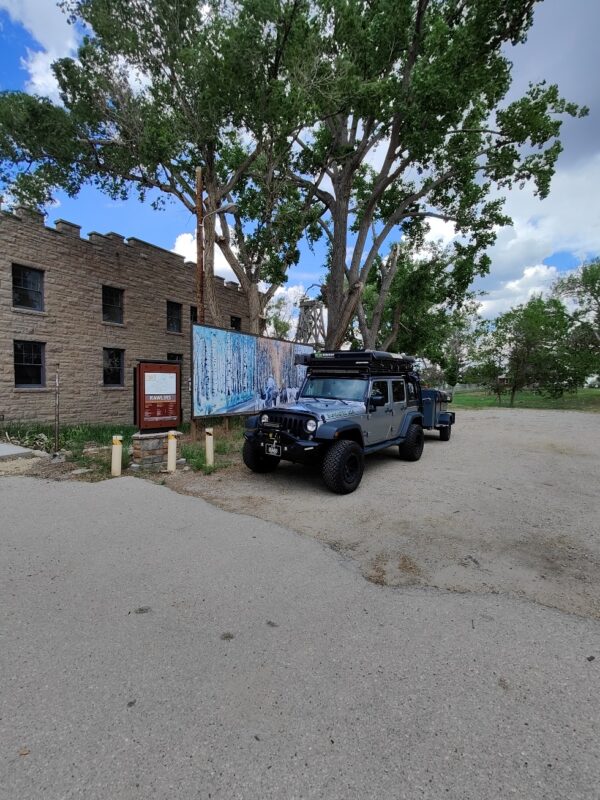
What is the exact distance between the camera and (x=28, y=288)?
14539 millimetres

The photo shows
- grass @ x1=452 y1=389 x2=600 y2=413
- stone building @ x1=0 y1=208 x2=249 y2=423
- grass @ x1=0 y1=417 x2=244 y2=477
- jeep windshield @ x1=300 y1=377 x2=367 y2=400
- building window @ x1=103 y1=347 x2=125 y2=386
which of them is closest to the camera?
jeep windshield @ x1=300 y1=377 x2=367 y2=400

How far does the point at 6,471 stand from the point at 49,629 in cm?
612

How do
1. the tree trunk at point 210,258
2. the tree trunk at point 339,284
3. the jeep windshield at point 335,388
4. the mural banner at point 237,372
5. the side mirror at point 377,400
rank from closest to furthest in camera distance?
the side mirror at point 377,400 < the jeep windshield at point 335,388 < the mural banner at point 237,372 < the tree trunk at point 210,258 < the tree trunk at point 339,284

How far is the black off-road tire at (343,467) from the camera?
623cm

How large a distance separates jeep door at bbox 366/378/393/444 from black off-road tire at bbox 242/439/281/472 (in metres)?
1.86

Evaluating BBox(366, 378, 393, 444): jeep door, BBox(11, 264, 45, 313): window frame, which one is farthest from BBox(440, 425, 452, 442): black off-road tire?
BBox(11, 264, 45, 313): window frame

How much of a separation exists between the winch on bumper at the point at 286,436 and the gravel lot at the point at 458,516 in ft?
2.02

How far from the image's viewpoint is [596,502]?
604 cm

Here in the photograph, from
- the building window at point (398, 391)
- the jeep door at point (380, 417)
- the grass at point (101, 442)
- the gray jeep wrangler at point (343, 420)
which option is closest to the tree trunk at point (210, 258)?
the grass at point (101, 442)

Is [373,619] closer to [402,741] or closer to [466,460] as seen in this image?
[402,741]

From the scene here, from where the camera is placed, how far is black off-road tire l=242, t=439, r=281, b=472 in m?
7.39

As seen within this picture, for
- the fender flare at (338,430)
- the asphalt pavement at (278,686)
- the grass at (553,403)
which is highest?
the fender flare at (338,430)

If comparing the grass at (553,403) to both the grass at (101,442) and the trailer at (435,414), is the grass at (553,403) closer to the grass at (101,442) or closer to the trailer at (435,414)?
the trailer at (435,414)

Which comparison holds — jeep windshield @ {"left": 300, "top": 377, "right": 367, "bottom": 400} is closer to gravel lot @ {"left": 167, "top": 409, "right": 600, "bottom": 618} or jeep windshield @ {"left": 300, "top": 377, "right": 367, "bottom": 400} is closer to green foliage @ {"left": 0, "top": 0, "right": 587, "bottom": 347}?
gravel lot @ {"left": 167, "top": 409, "right": 600, "bottom": 618}
